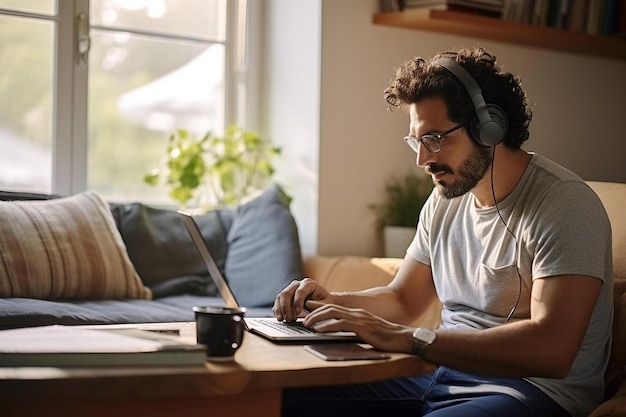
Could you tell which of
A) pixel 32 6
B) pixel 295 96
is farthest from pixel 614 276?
pixel 32 6

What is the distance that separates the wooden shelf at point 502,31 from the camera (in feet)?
10.8

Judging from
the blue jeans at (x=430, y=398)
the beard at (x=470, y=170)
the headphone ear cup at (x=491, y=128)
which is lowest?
the blue jeans at (x=430, y=398)

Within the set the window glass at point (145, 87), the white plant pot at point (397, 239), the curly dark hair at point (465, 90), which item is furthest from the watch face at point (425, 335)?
the window glass at point (145, 87)

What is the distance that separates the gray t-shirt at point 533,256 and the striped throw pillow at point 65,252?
118cm

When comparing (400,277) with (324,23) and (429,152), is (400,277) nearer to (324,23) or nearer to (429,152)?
(429,152)

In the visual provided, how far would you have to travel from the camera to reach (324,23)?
11.0 ft

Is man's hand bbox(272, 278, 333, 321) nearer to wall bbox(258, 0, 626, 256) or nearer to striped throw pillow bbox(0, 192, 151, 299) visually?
striped throw pillow bbox(0, 192, 151, 299)

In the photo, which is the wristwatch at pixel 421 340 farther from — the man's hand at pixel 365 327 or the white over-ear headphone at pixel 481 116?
the white over-ear headphone at pixel 481 116

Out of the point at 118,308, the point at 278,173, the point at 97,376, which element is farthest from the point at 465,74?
the point at 278,173

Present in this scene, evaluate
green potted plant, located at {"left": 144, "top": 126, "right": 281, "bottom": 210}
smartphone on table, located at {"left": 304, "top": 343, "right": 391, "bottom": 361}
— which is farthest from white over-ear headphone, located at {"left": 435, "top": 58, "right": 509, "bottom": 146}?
green potted plant, located at {"left": 144, "top": 126, "right": 281, "bottom": 210}

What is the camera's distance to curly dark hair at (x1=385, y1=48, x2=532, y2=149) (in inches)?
75.8

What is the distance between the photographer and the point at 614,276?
80.6 inches

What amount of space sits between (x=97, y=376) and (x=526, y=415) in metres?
0.84

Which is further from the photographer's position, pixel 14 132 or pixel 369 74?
pixel 369 74
